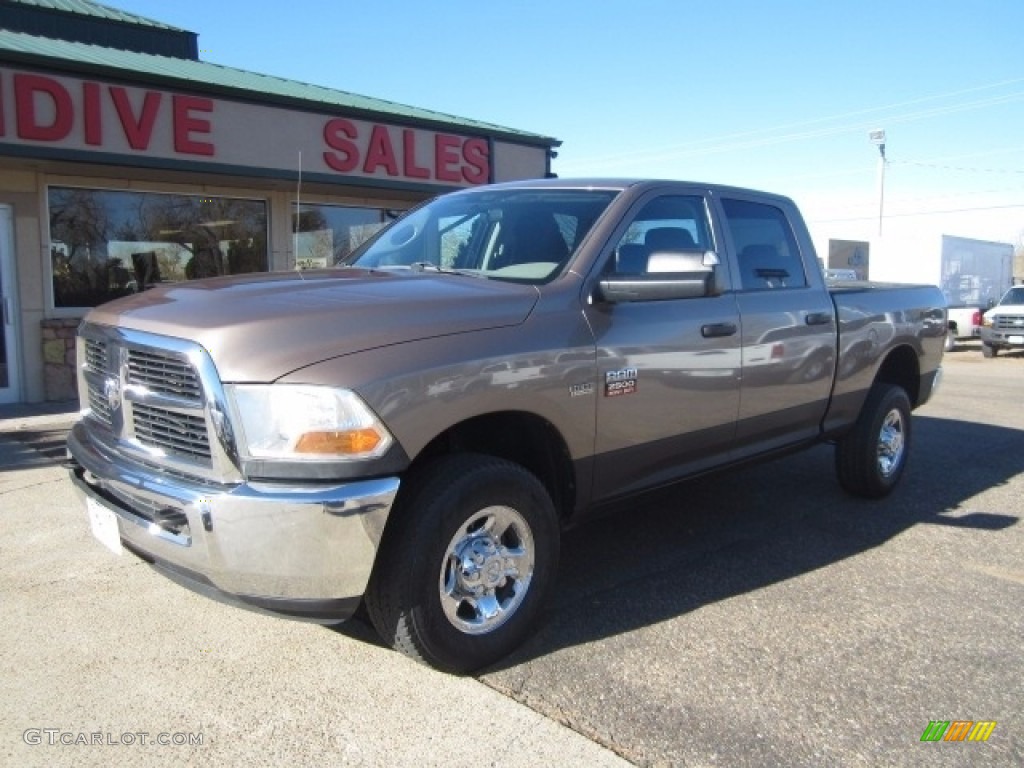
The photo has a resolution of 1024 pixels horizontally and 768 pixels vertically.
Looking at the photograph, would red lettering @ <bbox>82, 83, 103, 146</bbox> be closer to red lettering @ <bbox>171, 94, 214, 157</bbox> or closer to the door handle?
red lettering @ <bbox>171, 94, 214, 157</bbox>

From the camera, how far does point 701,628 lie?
370cm

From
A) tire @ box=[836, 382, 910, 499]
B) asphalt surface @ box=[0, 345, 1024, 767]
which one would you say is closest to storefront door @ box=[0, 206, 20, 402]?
asphalt surface @ box=[0, 345, 1024, 767]

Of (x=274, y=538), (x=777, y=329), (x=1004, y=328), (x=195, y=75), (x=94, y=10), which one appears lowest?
(x=1004, y=328)

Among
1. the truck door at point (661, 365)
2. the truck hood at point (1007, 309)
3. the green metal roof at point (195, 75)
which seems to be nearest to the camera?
the truck door at point (661, 365)

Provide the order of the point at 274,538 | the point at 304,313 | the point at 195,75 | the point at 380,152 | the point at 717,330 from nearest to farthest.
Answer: the point at 274,538 < the point at 304,313 < the point at 717,330 < the point at 195,75 < the point at 380,152

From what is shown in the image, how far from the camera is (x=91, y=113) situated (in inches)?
356

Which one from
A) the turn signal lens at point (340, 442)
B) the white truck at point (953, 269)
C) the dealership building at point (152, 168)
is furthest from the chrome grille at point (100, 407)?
the white truck at point (953, 269)

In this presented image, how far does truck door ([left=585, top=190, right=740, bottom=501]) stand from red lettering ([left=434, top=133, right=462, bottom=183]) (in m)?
8.36

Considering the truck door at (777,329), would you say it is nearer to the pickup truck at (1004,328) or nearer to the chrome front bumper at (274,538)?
the chrome front bumper at (274,538)

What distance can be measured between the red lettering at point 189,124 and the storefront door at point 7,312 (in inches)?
81.7

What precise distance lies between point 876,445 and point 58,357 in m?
8.85

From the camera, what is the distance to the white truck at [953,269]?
Answer: 22.9 m

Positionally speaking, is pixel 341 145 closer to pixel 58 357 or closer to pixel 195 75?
pixel 195 75

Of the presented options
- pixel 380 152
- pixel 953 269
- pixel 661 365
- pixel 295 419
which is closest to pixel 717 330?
pixel 661 365
